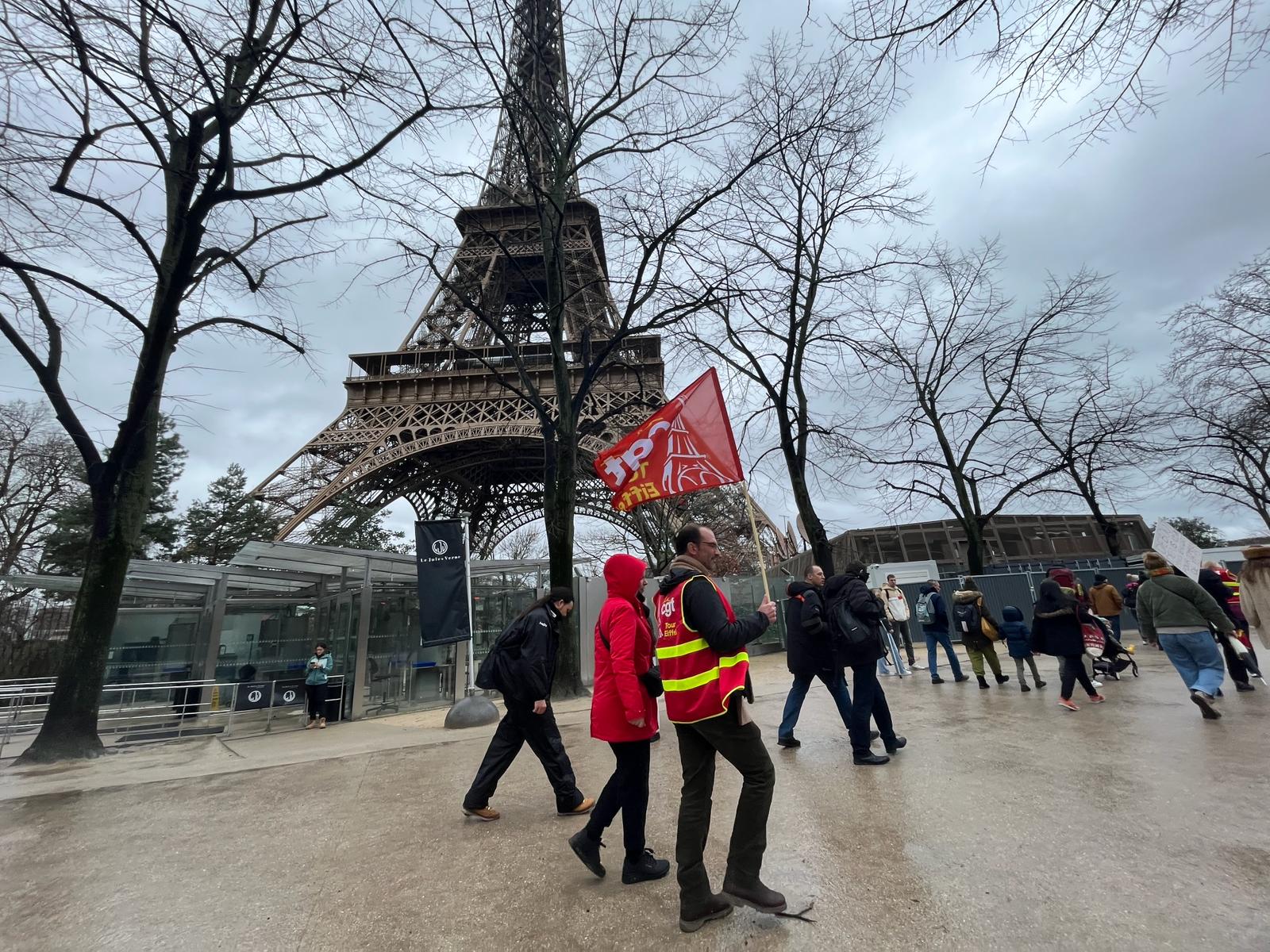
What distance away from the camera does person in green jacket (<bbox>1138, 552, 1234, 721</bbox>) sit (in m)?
5.12

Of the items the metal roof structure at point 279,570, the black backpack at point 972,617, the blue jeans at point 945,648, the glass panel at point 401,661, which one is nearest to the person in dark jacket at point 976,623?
the black backpack at point 972,617

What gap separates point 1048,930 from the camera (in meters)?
2.12

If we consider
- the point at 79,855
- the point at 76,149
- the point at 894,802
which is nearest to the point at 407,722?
the point at 79,855

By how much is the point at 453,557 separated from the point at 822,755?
6.45m

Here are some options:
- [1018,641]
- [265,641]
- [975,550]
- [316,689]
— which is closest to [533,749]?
[1018,641]

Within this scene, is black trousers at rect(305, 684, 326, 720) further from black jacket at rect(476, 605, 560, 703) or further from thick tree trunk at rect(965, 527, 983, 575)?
thick tree trunk at rect(965, 527, 983, 575)

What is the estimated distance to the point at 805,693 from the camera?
518 cm

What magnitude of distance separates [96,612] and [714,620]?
882 centimetres

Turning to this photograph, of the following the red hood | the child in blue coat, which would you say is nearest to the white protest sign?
the child in blue coat

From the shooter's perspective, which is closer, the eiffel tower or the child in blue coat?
the child in blue coat

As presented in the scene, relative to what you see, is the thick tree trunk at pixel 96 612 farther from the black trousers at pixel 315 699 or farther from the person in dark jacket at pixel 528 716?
the person in dark jacket at pixel 528 716

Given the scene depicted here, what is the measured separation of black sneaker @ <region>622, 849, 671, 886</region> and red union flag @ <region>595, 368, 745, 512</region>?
3079 millimetres

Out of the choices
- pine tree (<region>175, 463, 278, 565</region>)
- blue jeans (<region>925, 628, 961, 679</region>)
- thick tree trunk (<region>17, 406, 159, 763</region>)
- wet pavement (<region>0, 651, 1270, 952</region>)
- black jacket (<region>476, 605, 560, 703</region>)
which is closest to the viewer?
Result: wet pavement (<region>0, 651, 1270, 952</region>)

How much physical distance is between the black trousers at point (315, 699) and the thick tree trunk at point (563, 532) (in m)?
3.71
